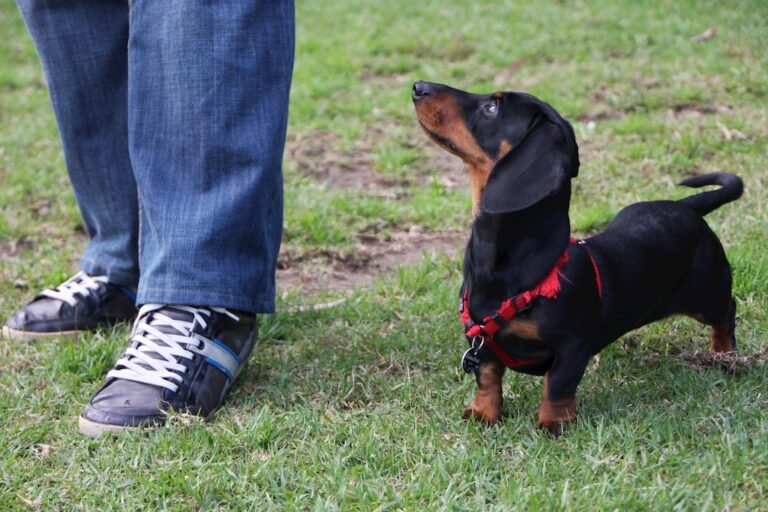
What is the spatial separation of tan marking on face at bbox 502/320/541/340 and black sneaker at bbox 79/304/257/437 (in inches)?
35.2

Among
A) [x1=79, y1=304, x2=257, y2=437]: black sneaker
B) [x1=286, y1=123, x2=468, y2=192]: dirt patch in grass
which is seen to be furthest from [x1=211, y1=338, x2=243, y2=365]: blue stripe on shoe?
[x1=286, y1=123, x2=468, y2=192]: dirt patch in grass

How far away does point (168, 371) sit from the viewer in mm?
2553

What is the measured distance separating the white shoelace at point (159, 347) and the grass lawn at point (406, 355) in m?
0.18

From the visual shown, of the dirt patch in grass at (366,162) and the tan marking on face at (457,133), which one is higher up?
the tan marking on face at (457,133)

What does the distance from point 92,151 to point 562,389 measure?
5.96 ft

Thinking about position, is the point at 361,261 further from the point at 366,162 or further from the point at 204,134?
the point at 204,134

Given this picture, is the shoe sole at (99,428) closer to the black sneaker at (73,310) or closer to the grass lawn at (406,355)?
the grass lawn at (406,355)

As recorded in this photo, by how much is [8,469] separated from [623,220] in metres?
1.83

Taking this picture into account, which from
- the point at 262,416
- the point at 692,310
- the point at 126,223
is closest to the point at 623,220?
the point at 692,310

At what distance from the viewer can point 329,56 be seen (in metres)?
6.83

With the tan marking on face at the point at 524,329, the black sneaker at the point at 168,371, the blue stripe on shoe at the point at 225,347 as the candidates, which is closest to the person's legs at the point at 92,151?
the black sneaker at the point at 168,371

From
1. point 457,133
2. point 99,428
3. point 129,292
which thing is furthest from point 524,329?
point 129,292

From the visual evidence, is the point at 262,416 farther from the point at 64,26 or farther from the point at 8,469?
the point at 64,26

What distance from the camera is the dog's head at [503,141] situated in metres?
2.16
